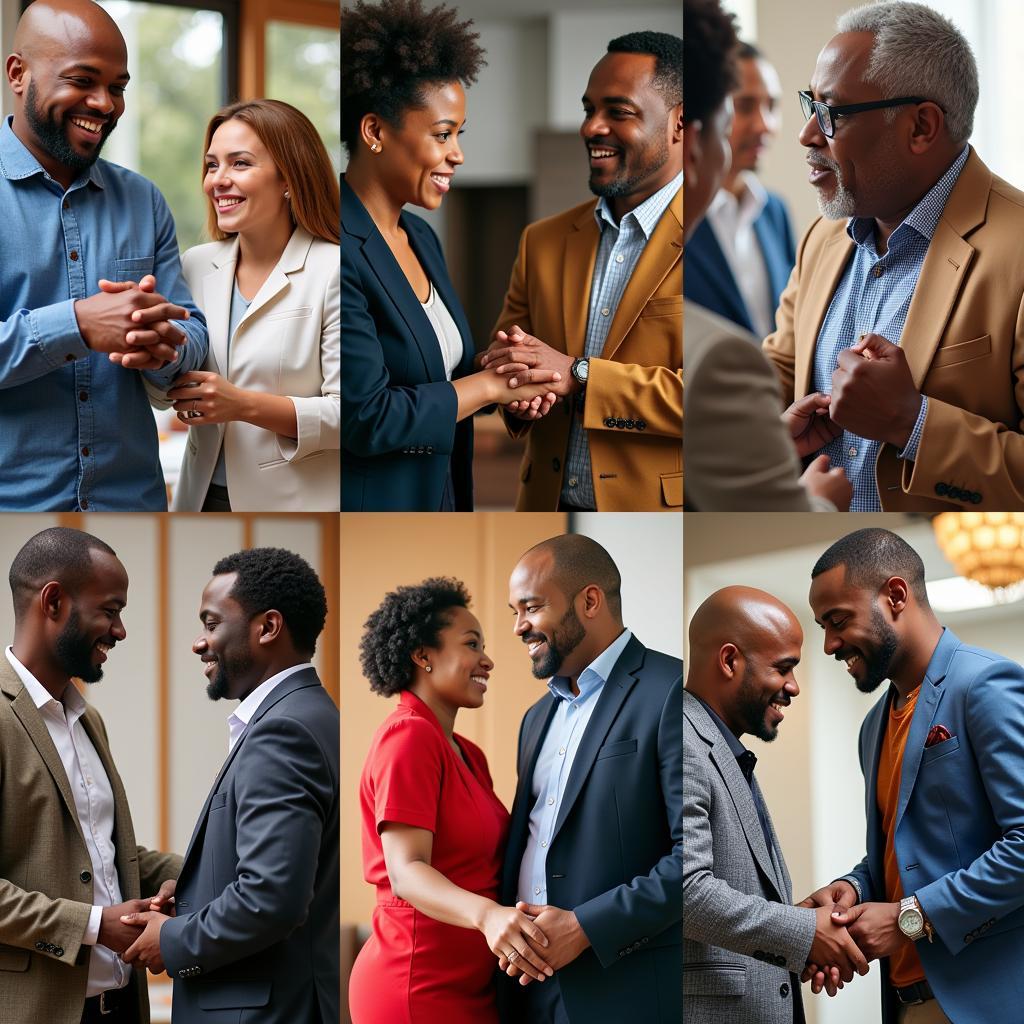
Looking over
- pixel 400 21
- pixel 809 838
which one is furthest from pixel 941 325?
pixel 400 21

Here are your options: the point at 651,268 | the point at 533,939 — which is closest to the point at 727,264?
the point at 651,268

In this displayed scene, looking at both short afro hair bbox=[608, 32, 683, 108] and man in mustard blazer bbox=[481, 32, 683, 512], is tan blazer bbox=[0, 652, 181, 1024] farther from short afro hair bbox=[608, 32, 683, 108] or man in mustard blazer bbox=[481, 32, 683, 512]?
short afro hair bbox=[608, 32, 683, 108]

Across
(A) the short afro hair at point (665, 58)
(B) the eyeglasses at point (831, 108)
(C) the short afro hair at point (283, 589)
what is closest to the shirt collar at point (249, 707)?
(C) the short afro hair at point (283, 589)

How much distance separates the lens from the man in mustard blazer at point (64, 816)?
348 centimetres

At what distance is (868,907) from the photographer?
346 centimetres

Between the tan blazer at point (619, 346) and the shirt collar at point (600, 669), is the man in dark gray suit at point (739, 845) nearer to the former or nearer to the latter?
the shirt collar at point (600, 669)

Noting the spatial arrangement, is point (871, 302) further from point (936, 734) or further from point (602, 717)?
point (602, 717)

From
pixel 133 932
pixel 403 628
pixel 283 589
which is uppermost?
pixel 283 589

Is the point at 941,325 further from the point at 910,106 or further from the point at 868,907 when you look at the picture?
the point at 868,907

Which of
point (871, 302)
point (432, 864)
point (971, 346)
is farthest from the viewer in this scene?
point (432, 864)

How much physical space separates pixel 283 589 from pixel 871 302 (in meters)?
1.69

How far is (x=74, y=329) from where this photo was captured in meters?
3.43

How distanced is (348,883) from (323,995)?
288 mm

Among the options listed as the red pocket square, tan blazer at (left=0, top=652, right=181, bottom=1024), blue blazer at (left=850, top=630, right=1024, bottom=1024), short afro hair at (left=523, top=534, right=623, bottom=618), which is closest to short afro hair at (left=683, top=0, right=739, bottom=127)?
short afro hair at (left=523, top=534, right=623, bottom=618)
